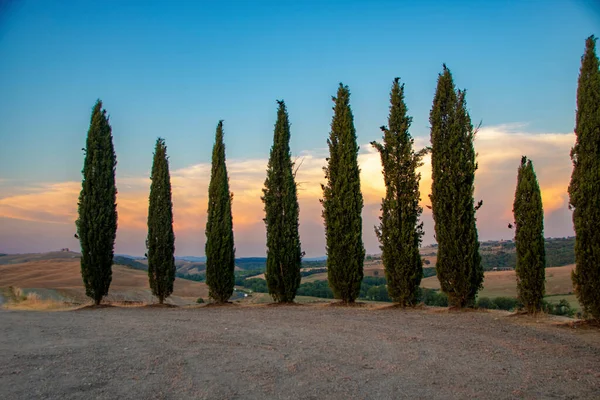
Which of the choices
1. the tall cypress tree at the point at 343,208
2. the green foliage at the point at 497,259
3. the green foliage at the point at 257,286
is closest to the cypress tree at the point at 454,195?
the tall cypress tree at the point at 343,208

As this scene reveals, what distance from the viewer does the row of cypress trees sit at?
13133mm

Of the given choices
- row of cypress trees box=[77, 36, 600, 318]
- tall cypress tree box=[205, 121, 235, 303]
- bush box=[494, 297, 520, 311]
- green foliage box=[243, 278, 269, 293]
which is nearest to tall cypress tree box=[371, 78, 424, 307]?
row of cypress trees box=[77, 36, 600, 318]

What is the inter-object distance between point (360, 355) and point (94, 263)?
15.5 metres

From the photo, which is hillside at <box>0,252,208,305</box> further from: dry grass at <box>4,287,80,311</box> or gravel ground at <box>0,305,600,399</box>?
gravel ground at <box>0,305,600,399</box>

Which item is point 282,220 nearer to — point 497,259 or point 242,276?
point 497,259

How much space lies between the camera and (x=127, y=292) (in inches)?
1128

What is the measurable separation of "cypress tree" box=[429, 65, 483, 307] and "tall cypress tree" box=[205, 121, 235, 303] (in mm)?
8936

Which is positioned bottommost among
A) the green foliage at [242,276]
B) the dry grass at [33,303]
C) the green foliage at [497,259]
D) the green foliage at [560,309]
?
the green foliage at [242,276]

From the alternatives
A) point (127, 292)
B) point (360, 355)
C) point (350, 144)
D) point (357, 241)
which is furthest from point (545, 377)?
point (127, 292)

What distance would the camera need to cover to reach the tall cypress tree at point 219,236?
2064 cm

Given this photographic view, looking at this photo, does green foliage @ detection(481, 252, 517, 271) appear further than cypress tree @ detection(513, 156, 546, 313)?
Yes

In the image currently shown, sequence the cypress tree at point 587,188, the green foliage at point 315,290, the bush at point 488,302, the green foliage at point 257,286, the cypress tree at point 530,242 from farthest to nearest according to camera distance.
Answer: the green foliage at point 257,286 < the green foliage at point 315,290 < the bush at point 488,302 < the cypress tree at point 530,242 < the cypress tree at point 587,188

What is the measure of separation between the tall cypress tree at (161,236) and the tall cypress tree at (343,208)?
730cm

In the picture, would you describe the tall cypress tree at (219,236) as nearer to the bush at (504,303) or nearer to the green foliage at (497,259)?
the bush at (504,303)
